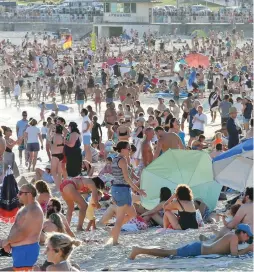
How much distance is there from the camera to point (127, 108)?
20.8 meters

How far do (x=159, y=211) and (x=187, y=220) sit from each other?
2.62 feet

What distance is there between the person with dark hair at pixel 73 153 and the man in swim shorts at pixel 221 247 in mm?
4774

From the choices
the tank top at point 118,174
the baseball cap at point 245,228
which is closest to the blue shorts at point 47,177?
the tank top at point 118,174

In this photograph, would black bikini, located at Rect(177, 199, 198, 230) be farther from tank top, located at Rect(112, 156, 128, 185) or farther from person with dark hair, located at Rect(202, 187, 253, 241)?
person with dark hair, located at Rect(202, 187, 253, 241)

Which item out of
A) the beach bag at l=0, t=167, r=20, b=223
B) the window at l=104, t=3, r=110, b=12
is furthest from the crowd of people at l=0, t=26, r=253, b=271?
the window at l=104, t=3, r=110, b=12

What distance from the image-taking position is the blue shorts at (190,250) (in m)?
8.68

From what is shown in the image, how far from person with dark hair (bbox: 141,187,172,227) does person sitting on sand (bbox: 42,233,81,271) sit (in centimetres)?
442

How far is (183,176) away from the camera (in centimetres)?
1155

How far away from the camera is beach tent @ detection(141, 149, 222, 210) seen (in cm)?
1148

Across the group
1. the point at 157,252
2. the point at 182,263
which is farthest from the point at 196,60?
the point at 182,263

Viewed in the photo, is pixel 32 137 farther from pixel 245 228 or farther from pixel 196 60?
pixel 196 60

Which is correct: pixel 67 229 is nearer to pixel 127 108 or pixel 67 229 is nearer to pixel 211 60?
pixel 127 108

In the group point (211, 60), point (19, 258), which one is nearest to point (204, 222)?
point (19, 258)

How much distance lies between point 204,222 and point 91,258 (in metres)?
1.99
